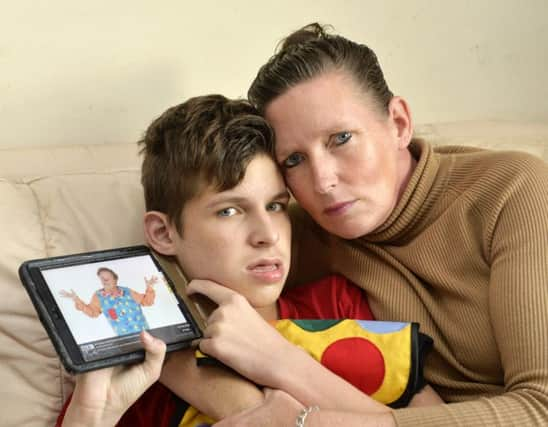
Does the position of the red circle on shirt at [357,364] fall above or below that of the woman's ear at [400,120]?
below

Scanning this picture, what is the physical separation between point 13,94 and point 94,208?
0.33 m

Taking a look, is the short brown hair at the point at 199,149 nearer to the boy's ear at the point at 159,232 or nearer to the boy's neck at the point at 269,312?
the boy's ear at the point at 159,232

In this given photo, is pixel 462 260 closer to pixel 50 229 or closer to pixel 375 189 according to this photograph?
pixel 375 189

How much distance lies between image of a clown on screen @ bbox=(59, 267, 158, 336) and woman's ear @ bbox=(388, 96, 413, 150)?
0.51 meters

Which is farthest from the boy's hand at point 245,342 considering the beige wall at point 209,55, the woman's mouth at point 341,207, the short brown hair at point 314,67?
the beige wall at point 209,55

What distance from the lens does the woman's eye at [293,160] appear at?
4.25 ft

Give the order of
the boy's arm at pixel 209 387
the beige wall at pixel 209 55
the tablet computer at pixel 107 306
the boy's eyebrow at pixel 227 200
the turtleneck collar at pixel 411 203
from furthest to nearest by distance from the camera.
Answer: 1. the beige wall at pixel 209 55
2. the turtleneck collar at pixel 411 203
3. the boy's eyebrow at pixel 227 200
4. the boy's arm at pixel 209 387
5. the tablet computer at pixel 107 306

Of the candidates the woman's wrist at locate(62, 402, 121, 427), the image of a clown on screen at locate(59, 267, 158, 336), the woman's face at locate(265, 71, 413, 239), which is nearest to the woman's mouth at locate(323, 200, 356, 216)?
the woman's face at locate(265, 71, 413, 239)

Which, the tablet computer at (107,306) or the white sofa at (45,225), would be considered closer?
the tablet computer at (107,306)

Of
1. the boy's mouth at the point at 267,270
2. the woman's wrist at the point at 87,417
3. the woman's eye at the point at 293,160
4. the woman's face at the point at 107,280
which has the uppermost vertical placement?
the woman's eye at the point at 293,160

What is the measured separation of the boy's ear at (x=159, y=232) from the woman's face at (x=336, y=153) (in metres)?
0.21

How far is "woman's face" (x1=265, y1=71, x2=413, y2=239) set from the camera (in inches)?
49.8

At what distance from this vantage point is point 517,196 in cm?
120

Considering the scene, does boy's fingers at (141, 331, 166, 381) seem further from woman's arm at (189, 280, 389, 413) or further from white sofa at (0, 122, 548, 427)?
white sofa at (0, 122, 548, 427)
